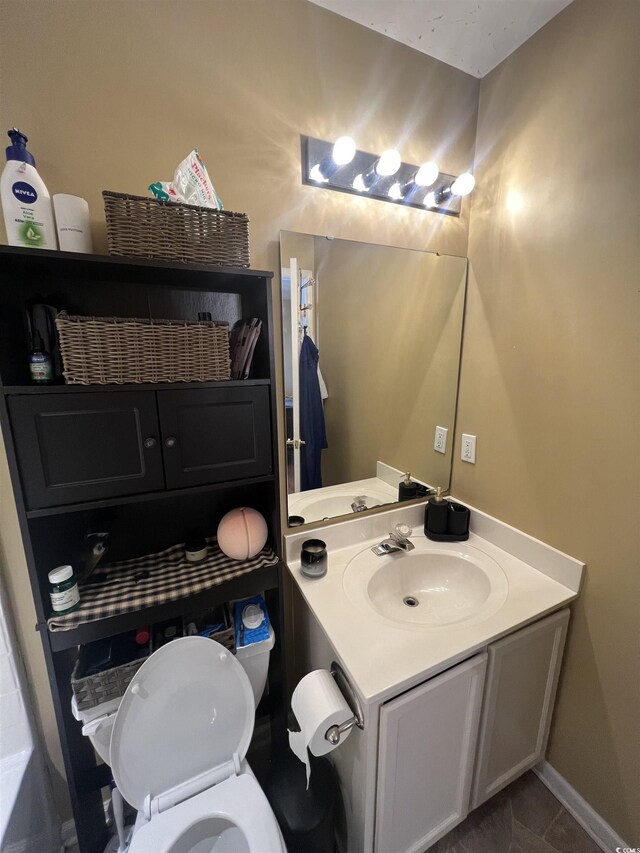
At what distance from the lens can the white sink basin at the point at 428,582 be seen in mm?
1131

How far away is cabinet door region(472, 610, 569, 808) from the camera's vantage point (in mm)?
982

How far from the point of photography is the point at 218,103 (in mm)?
959

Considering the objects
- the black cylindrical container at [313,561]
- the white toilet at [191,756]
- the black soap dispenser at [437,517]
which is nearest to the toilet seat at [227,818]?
the white toilet at [191,756]

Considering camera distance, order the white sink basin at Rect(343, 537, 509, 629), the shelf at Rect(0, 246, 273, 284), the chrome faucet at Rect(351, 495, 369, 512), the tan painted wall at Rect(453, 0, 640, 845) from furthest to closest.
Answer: the chrome faucet at Rect(351, 495, 369, 512), the white sink basin at Rect(343, 537, 509, 629), the tan painted wall at Rect(453, 0, 640, 845), the shelf at Rect(0, 246, 273, 284)

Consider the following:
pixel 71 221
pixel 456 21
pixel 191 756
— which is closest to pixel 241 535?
pixel 191 756

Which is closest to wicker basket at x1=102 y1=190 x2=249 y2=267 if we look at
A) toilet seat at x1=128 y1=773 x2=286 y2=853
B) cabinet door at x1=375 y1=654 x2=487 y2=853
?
cabinet door at x1=375 y1=654 x2=487 y2=853

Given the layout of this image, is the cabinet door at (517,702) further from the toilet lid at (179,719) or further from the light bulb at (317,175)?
the light bulb at (317,175)

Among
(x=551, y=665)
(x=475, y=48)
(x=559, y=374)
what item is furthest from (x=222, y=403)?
(x=475, y=48)

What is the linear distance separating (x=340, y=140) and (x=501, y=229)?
2.16 feet

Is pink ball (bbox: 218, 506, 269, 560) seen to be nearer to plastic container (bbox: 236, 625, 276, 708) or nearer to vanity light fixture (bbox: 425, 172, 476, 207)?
plastic container (bbox: 236, 625, 276, 708)

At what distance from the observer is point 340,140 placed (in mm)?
1023

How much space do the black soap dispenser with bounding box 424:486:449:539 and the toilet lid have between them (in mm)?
854

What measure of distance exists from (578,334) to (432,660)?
1.02 metres

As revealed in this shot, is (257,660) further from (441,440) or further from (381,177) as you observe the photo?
(381,177)
